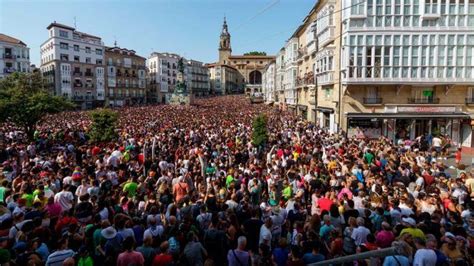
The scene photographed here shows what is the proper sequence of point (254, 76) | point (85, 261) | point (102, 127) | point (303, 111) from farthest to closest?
1. point (254, 76)
2. point (303, 111)
3. point (102, 127)
4. point (85, 261)

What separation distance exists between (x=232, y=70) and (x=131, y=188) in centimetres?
15447

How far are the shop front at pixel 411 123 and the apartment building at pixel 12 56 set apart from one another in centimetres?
6543

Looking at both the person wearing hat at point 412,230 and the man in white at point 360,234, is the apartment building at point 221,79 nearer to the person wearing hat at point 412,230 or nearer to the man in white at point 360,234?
the person wearing hat at point 412,230

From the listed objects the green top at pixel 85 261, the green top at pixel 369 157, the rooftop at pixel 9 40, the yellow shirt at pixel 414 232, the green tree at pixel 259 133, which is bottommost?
the green top at pixel 85 261

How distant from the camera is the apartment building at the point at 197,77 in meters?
128

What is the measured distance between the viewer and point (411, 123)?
26250mm

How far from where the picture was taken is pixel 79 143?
2192 centimetres

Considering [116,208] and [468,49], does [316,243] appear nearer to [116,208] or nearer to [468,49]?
[116,208]

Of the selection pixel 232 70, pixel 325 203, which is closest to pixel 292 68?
pixel 325 203

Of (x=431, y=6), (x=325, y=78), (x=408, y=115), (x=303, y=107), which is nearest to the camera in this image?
(x=431, y=6)

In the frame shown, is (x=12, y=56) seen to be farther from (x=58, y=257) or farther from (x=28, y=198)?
(x=58, y=257)

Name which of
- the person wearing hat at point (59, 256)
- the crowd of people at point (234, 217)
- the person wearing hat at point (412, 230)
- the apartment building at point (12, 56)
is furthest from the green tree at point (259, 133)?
the apartment building at point (12, 56)

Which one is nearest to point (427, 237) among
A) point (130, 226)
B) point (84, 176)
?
point (130, 226)

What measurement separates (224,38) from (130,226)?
166 metres
